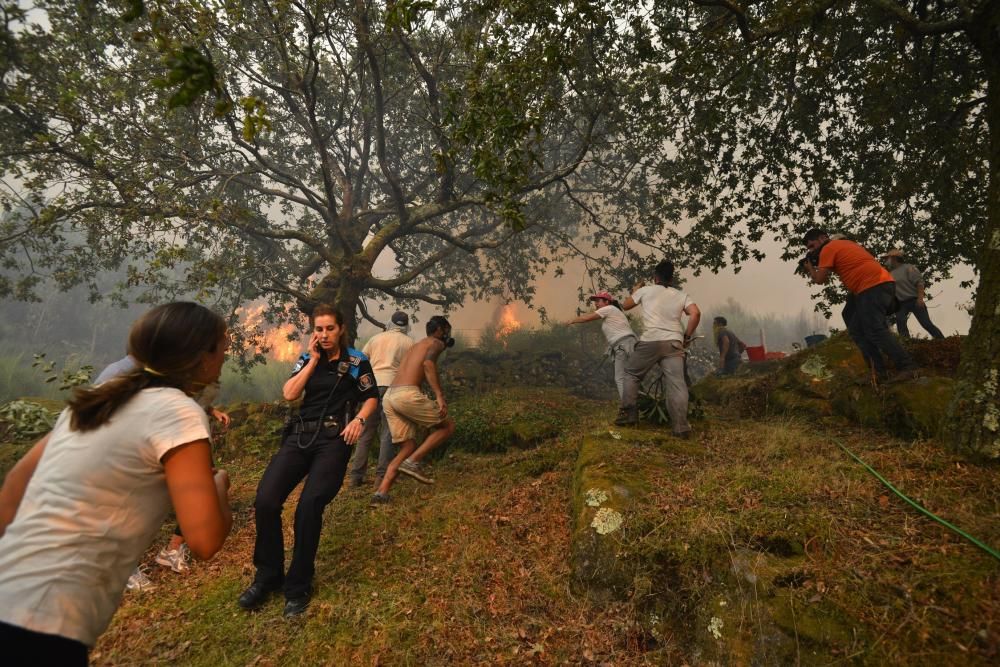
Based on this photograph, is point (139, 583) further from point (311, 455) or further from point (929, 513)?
point (929, 513)

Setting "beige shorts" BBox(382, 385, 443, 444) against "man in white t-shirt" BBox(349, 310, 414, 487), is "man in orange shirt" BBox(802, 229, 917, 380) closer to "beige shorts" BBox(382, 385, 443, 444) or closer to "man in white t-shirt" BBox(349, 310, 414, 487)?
"beige shorts" BBox(382, 385, 443, 444)

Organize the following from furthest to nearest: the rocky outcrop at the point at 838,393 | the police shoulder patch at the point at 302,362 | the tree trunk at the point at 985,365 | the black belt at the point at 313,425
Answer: the rocky outcrop at the point at 838,393, the police shoulder patch at the point at 302,362, the black belt at the point at 313,425, the tree trunk at the point at 985,365

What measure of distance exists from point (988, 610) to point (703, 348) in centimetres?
2229

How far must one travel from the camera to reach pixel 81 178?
8.77 m

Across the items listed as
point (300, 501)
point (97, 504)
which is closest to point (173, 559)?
point (300, 501)

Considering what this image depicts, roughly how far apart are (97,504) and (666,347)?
573 centimetres

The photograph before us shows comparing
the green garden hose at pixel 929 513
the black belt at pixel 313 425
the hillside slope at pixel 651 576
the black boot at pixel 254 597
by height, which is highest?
the black belt at pixel 313 425

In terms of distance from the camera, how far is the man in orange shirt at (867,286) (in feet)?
18.0

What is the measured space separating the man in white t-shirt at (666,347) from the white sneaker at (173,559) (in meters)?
5.43

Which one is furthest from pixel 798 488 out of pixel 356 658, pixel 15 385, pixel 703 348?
pixel 15 385

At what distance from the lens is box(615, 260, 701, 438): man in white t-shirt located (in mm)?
5848

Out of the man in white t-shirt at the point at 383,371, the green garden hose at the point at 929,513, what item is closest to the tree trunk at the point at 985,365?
the green garden hose at the point at 929,513

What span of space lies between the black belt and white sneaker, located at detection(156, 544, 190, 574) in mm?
2172

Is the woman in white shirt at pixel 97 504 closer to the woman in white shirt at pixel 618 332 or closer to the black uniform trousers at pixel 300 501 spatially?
the black uniform trousers at pixel 300 501
